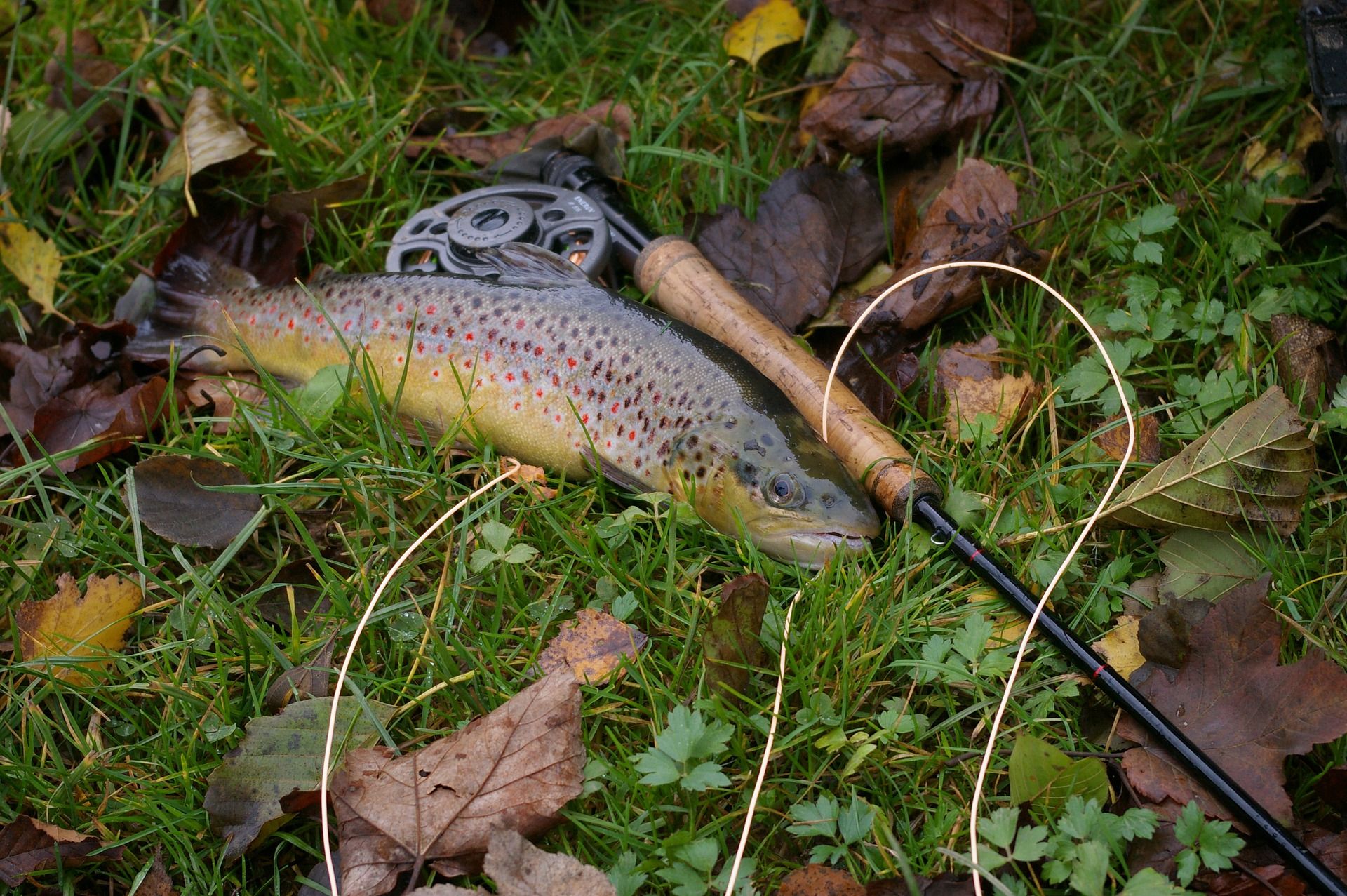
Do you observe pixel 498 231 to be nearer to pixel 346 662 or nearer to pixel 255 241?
pixel 255 241

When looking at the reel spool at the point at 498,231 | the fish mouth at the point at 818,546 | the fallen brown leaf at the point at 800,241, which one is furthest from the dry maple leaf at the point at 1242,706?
the reel spool at the point at 498,231

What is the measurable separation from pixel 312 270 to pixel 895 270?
7.76ft

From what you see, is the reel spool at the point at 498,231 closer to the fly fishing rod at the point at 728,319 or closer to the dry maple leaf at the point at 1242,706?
the fly fishing rod at the point at 728,319

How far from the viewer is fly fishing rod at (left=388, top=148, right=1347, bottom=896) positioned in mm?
2650

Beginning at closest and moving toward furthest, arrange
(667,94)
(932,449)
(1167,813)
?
(1167,813) → (932,449) → (667,94)

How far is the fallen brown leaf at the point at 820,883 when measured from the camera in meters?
2.54

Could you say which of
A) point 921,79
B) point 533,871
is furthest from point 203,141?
point 533,871

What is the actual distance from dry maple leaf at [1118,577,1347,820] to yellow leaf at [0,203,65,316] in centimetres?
425

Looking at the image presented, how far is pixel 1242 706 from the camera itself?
9.01 feet

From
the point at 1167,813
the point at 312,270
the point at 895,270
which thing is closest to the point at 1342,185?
the point at 895,270

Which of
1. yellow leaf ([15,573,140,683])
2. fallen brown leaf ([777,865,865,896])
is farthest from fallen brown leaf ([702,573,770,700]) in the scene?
yellow leaf ([15,573,140,683])

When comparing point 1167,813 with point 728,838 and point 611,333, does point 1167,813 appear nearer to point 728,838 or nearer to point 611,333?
point 728,838

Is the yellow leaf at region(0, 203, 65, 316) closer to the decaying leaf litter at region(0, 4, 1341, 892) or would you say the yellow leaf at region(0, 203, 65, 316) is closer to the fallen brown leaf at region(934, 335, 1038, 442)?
the decaying leaf litter at region(0, 4, 1341, 892)

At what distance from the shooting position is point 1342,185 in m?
3.43
